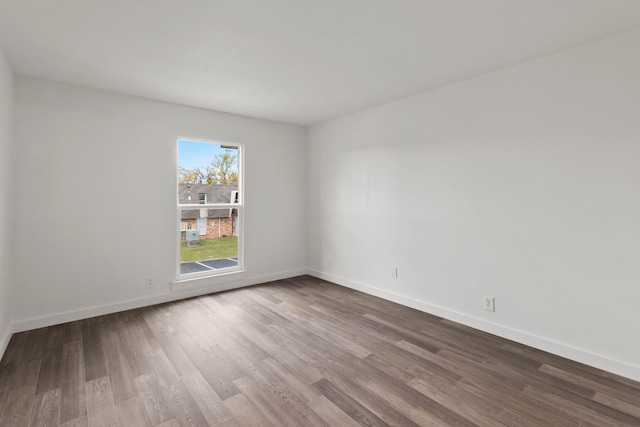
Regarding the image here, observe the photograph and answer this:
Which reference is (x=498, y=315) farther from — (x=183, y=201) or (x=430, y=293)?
(x=183, y=201)

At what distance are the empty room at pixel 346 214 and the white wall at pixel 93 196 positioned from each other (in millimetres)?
21

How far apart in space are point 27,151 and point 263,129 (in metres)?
2.72

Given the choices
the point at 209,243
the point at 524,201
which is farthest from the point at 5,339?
the point at 524,201

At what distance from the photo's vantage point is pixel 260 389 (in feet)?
7.02

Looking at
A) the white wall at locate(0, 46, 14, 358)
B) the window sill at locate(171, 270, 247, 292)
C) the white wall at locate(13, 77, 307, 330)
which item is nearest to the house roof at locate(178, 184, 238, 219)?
the white wall at locate(13, 77, 307, 330)

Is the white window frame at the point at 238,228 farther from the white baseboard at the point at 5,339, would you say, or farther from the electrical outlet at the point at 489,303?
the electrical outlet at the point at 489,303

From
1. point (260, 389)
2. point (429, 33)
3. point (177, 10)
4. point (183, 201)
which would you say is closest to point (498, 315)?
point (260, 389)

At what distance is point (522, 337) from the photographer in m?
2.80

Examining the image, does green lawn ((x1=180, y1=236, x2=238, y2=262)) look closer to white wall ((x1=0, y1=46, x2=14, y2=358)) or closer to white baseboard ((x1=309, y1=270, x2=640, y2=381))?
white wall ((x1=0, y1=46, x2=14, y2=358))

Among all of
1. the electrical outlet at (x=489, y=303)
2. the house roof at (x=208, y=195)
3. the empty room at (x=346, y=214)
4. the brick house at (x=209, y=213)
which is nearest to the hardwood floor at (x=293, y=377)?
the empty room at (x=346, y=214)

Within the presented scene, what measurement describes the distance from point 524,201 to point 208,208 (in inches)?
145

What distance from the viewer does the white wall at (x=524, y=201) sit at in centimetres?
232

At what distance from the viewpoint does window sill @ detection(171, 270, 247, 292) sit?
13.2 feet

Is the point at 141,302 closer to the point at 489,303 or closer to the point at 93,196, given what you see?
the point at 93,196
